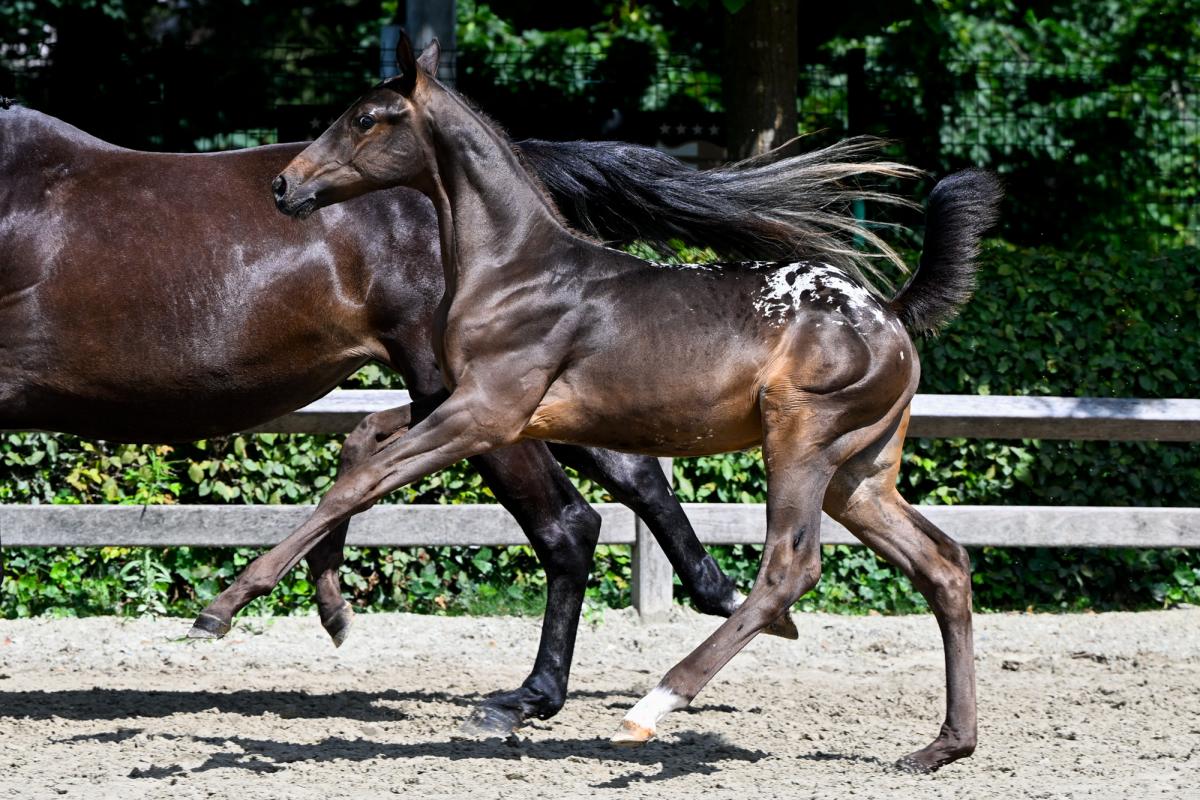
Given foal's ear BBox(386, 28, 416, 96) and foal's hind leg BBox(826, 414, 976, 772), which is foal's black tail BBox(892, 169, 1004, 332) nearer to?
foal's hind leg BBox(826, 414, 976, 772)

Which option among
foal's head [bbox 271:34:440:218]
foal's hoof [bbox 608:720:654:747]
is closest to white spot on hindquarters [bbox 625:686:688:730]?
foal's hoof [bbox 608:720:654:747]

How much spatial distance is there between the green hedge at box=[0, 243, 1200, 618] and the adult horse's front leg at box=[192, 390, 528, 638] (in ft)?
9.15

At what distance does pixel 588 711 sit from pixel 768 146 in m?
3.53

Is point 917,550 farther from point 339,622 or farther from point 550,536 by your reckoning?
point 339,622

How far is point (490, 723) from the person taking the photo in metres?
4.29

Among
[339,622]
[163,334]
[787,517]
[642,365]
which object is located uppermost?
[642,365]

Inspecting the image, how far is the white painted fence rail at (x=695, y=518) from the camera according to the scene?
5.87 metres

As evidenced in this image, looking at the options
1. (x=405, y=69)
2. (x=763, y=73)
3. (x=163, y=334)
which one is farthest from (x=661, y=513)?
(x=763, y=73)

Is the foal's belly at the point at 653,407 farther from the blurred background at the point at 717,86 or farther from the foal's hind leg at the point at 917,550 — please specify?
the blurred background at the point at 717,86

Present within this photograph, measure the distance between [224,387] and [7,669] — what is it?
1769 millimetres

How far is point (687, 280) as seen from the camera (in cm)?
388

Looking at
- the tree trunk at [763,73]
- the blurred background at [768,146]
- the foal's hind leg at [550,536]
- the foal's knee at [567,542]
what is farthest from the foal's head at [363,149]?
the tree trunk at [763,73]

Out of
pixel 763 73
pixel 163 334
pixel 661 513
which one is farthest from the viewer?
pixel 763 73

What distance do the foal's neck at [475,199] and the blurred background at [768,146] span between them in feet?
8.29
